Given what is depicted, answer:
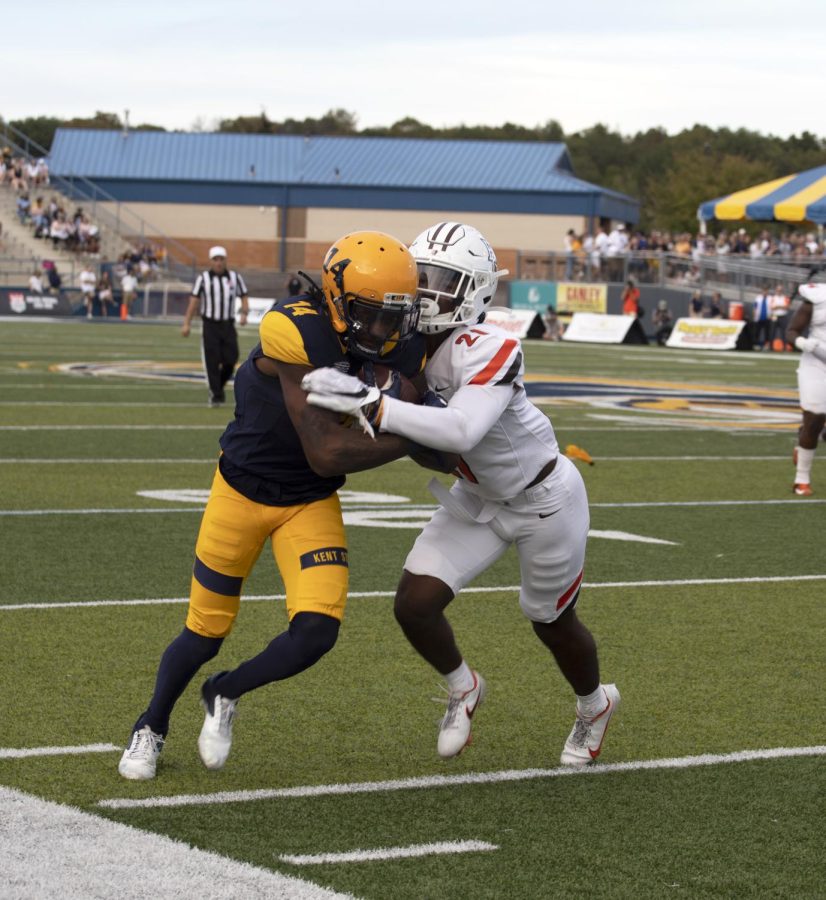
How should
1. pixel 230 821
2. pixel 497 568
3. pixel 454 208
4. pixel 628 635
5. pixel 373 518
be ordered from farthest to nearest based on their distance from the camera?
pixel 454 208, pixel 373 518, pixel 497 568, pixel 628 635, pixel 230 821

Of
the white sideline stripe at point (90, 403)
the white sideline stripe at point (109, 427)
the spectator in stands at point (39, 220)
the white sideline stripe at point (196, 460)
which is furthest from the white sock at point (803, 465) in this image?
the spectator in stands at point (39, 220)

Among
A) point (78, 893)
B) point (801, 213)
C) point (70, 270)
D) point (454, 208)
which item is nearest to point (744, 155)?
point (454, 208)

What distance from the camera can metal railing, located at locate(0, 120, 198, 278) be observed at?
49.7 metres

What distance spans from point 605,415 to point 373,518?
289 inches

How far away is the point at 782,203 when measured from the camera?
26.3m

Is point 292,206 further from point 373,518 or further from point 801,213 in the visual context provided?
point 373,518

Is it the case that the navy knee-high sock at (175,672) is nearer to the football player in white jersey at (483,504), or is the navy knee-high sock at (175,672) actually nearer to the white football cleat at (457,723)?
the football player in white jersey at (483,504)

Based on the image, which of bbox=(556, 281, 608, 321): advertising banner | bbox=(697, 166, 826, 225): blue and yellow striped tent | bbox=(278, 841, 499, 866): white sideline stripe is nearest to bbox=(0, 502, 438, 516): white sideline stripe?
bbox=(278, 841, 499, 866): white sideline stripe

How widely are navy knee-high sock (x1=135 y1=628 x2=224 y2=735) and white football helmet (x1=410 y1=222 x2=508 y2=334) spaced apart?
3.57 ft

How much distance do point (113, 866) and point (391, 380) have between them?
1.42 metres

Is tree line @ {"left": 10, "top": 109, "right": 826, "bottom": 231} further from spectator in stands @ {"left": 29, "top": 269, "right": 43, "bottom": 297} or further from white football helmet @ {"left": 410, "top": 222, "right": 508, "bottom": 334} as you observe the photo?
white football helmet @ {"left": 410, "top": 222, "right": 508, "bottom": 334}

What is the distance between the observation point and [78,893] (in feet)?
11.5

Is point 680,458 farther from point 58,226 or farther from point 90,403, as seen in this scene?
point 58,226

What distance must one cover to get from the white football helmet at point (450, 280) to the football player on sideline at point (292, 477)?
0.10 metres
